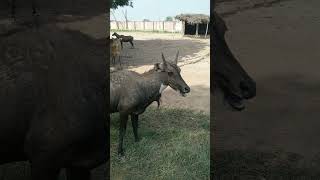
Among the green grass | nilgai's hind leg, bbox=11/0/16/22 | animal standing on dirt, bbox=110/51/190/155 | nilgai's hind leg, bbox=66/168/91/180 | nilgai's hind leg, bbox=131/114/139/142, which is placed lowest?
the green grass

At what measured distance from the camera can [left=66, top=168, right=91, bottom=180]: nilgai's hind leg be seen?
→ 9.31ft

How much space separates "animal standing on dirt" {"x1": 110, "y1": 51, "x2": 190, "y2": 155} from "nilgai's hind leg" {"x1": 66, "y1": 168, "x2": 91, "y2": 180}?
1960 mm

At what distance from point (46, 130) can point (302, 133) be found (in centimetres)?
414

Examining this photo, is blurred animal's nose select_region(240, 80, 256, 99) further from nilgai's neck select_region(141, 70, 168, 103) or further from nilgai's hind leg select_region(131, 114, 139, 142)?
nilgai's hind leg select_region(131, 114, 139, 142)

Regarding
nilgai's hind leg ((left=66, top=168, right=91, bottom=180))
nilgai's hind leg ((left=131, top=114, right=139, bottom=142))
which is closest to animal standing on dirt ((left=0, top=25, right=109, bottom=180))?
nilgai's hind leg ((left=66, top=168, right=91, bottom=180))

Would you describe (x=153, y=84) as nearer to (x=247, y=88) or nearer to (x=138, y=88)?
(x=138, y=88)

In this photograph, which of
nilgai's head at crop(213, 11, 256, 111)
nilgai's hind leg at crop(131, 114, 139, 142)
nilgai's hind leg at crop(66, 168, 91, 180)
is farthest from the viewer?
nilgai's hind leg at crop(131, 114, 139, 142)

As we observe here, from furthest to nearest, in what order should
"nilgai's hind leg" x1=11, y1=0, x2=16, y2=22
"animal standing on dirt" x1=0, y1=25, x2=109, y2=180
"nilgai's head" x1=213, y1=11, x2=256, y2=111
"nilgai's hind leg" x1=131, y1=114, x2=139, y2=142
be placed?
1. "nilgai's hind leg" x1=131, y1=114, x2=139, y2=142
2. "nilgai's head" x1=213, y1=11, x2=256, y2=111
3. "nilgai's hind leg" x1=11, y1=0, x2=16, y2=22
4. "animal standing on dirt" x1=0, y1=25, x2=109, y2=180

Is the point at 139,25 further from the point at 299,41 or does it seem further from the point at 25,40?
the point at 25,40

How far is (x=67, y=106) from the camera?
257 cm

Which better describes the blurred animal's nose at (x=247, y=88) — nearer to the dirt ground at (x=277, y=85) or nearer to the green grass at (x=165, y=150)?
the dirt ground at (x=277, y=85)

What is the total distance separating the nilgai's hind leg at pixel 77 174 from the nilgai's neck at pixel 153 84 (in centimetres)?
222

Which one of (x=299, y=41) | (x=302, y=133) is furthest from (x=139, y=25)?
(x=302, y=133)

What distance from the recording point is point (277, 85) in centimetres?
753
